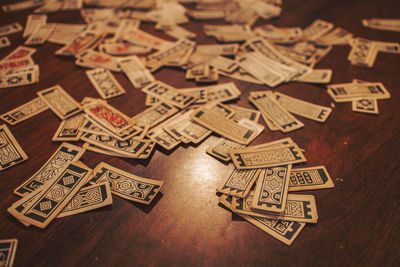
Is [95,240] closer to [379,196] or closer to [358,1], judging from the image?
[379,196]

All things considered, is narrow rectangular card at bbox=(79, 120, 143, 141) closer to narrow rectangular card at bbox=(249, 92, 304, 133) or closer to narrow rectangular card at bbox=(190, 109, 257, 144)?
narrow rectangular card at bbox=(190, 109, 257, 144)

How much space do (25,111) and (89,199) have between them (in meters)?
0.72

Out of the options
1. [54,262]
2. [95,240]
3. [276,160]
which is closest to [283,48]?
[276,160]

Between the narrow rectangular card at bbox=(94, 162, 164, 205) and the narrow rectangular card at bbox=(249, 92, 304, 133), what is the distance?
0.67 metres

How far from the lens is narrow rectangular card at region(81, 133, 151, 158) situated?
1214mm

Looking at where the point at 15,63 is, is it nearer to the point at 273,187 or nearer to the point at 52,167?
the point at 52,167

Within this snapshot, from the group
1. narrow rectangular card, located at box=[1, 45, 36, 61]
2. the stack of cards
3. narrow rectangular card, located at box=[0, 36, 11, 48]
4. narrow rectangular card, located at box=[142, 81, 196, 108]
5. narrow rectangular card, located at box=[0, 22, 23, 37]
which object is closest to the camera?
the stack of cards

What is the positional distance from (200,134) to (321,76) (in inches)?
34.8

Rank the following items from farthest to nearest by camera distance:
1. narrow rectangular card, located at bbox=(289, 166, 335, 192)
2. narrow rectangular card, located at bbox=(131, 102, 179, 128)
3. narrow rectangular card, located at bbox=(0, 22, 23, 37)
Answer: narrow rectangular card, located at bbox=(0, 22, 23, 37), narrow rectangular card, located at bbox=(131, 102, 179, 128), narrow rectangular card, located at bbox=(289, 166, 335, 192)

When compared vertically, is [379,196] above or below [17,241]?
below

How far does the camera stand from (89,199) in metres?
1.03

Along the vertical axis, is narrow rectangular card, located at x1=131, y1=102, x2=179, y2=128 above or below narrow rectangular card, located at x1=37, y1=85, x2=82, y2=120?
below

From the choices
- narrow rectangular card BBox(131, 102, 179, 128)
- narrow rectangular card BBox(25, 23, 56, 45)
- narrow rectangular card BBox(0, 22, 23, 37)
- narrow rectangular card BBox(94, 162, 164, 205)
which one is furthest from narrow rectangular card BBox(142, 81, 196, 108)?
narrow rectangular card BBox(0, 22, 23, 37)

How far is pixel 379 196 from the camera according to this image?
1094mm
